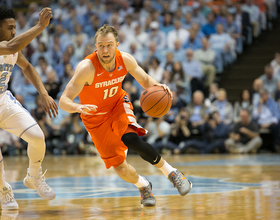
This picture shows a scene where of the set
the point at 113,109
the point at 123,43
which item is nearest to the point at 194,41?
the point at 123,43

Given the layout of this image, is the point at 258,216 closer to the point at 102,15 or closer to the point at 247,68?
the point at 247,68

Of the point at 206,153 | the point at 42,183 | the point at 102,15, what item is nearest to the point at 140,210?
the point at 42,183

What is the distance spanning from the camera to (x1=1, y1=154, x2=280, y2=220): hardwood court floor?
3535mm

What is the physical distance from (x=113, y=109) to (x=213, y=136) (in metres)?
6.92

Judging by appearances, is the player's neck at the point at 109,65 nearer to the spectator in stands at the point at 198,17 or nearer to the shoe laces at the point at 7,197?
the shoe laces at the point at 7,197

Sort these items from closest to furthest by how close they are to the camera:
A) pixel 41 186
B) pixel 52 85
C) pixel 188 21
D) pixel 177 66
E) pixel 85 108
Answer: pixel 85 108 < pixel 41 186 < pixel 177 66 < pixel 52 85 < pixel 188 21

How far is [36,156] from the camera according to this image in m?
4.11

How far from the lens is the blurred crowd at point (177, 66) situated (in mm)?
10914

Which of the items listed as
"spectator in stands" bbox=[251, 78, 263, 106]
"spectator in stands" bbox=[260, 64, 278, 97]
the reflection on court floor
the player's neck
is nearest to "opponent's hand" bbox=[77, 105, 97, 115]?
the player's neck

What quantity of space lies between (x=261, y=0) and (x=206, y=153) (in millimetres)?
5753

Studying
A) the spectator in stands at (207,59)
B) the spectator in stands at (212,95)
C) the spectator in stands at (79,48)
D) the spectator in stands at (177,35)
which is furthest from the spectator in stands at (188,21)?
the spectator in stands at (79,48)

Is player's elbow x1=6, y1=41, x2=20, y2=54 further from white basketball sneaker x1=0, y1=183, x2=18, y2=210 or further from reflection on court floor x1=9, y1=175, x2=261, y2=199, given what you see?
reflection on court floor x1=9, y1=175, x2=261, y2=199

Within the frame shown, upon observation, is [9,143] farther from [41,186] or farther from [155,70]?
[41,186]

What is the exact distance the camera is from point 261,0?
13.6 meters
